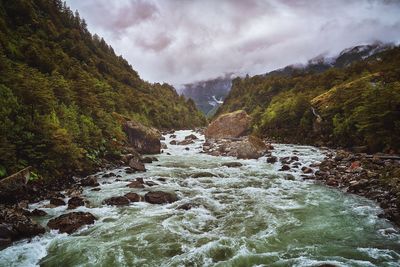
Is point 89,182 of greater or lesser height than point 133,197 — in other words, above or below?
above

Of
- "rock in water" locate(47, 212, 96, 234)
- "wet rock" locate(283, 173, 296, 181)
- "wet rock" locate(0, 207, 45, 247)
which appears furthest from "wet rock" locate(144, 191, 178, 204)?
"wet rock" locate(283, 173, 296, 181)

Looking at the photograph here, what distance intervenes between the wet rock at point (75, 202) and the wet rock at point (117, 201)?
3.58 ft

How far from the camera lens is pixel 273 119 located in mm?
49844

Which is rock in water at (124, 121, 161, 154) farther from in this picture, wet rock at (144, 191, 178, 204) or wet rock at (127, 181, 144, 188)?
wet rock at (144, 191, 178, 204)

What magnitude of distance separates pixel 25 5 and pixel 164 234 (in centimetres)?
6893

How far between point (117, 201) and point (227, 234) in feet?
21.1

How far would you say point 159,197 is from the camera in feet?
49.8

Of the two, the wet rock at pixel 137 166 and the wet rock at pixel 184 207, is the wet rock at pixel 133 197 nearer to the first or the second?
the wet rock at pixel 184 207

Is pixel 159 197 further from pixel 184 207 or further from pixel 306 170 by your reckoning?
pixel 306 170

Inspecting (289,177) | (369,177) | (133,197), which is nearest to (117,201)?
(133,197)

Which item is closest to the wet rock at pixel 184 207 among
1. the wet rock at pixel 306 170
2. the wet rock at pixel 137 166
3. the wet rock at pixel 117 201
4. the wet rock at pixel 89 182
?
the wet rock at pixel 117 201

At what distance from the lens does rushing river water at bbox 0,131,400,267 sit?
9039 millimetres

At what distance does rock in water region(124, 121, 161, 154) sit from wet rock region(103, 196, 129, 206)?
18.8 metres

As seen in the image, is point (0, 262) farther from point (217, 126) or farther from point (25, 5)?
point (25, 5)
